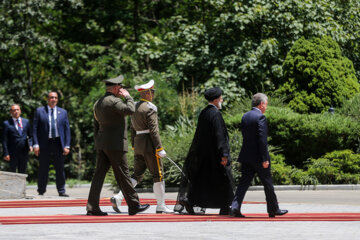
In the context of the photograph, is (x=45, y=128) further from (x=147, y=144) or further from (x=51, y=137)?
(x=147, y=144)

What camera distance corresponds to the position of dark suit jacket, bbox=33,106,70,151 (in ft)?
50.0

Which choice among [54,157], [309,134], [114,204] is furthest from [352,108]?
[114,204]

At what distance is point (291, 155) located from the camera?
60.3ft

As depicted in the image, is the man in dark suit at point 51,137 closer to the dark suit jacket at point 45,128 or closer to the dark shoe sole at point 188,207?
the dark suit jacket at point 45,128

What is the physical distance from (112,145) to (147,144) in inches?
28.9

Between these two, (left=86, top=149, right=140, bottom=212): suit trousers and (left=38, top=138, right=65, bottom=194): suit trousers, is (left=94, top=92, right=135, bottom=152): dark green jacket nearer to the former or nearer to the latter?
(left=86, top=149, right=140, bottom=212): suit trousers

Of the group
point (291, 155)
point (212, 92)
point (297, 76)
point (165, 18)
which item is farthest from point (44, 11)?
point (212, 92)

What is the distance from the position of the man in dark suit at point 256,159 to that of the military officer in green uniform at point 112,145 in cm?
143

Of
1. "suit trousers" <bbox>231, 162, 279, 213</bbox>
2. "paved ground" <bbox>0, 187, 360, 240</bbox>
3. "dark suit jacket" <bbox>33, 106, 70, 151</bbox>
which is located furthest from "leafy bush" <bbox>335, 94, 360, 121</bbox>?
"suit trousers" <bbox>231, 162, 279, 213</bbox>

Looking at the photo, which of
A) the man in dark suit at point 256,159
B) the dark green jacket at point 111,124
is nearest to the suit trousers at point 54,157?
the dark green jacket at point 111,124

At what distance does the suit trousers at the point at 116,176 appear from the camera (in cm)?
1071

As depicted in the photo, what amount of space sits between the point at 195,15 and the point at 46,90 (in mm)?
6090

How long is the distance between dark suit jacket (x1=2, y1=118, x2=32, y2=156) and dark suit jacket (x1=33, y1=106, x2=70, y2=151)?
902 mm

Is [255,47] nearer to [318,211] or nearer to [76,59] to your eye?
[76,59]
